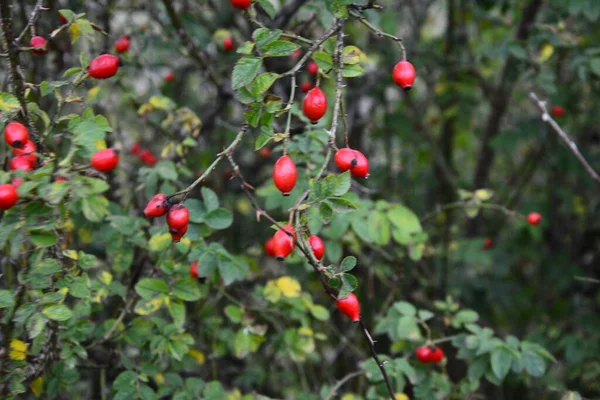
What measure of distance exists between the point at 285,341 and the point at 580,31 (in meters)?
2.07

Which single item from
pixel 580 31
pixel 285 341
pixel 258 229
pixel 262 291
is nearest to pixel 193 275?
pixel 262 291

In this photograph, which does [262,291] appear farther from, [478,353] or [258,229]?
[258,229]

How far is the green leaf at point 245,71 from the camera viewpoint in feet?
4.22

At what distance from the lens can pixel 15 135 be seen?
121 cm

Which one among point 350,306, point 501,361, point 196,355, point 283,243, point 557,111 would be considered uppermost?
point 283,243

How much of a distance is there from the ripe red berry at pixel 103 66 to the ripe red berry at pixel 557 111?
2.19 metres

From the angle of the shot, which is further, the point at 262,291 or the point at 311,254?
the point at 262,291

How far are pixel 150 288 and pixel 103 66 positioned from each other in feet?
2.00

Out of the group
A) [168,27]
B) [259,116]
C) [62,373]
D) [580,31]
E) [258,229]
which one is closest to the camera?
[259,116]

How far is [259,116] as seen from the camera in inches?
51.9

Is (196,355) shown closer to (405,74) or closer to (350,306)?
(350,306)

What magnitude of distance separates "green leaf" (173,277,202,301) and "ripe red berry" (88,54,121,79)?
1.99 ft

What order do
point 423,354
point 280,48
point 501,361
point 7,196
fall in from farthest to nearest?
point 423,354 < point 501,361 < point 280,48 < point 7,196

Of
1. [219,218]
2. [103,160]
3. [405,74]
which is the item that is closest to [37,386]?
[219,218]
